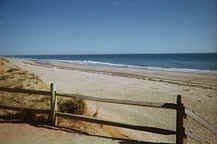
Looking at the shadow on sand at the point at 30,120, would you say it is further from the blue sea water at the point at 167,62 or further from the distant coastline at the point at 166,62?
the blue sea water at the point at 167,62

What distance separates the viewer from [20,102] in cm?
909

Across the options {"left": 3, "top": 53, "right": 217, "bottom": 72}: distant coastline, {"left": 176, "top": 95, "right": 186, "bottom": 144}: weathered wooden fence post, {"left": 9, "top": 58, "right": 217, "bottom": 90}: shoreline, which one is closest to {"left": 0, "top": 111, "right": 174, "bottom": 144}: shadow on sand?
{"left": 176, "top": 95, "right": 186, "bottom": 144}: weathered wooden fence post

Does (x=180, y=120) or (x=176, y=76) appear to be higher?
(x=176, y=76)

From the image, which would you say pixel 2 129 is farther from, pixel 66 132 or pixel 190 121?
pixel 190 121

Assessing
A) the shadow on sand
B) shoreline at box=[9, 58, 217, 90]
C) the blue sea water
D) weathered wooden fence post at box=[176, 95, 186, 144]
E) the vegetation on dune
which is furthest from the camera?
the blue sea water

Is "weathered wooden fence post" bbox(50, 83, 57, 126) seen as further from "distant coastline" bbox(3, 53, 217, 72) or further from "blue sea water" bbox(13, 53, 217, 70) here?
"blue sea water" bbox(13, 53, 217, 70)

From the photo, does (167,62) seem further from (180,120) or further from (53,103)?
(180,120)

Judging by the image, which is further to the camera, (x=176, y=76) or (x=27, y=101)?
(x=176, y=76)

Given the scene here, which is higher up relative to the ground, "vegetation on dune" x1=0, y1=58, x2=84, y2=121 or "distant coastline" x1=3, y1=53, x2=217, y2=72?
"distant coastline" x1=3, y1=53, x2=217, y2=72

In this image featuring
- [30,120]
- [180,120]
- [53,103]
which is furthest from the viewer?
[30,120]

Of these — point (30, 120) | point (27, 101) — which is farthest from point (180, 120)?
point (27, 101)

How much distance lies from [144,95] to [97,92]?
3.08 meters

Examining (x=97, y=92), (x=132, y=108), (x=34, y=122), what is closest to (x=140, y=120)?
(x=132, y=108)

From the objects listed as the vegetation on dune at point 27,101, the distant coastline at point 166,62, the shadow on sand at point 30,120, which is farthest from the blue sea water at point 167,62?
the shadow on sand at point 30,120
